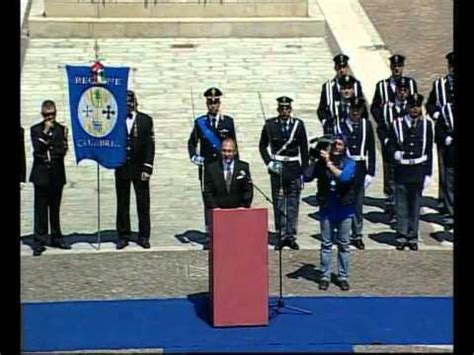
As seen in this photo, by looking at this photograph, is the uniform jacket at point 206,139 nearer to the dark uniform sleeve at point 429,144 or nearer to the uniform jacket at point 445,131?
the dark uniform sleeve at point 429,144

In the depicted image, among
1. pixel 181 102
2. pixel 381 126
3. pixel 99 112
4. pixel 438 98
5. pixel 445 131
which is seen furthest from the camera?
pixel 181 102

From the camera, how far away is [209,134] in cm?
1426

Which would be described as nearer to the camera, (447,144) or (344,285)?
(344,285)

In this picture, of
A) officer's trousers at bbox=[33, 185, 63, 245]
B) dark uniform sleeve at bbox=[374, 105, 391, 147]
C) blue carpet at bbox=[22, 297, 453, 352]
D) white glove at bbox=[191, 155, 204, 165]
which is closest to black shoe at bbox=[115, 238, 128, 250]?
officer's trousers at bbox=[33, 185, 63, 245]

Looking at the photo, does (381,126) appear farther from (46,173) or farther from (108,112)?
(46,173)

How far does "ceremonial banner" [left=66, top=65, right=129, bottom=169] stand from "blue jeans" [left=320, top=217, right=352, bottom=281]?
299cm

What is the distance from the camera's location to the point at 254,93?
20.8m

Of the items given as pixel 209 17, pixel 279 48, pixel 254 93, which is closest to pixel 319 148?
pixel 254 93

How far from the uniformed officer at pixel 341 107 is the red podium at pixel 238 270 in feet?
11.3

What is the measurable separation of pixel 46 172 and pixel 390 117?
4290mm

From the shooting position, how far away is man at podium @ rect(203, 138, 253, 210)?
1291 cm

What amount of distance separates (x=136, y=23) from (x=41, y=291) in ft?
40.4

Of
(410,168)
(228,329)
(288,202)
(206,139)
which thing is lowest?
(228,329)

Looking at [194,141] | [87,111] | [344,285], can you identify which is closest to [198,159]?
[194,141]
